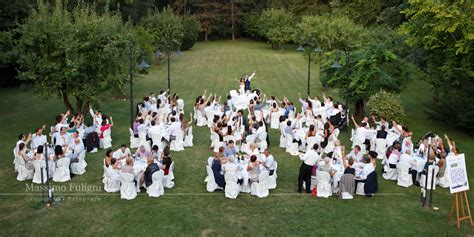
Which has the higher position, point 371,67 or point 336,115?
point 371,67

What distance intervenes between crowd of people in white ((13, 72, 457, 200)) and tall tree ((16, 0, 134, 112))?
211 centimetres

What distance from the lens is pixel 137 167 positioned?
46.4ft

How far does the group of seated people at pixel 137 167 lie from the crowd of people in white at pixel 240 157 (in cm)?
3

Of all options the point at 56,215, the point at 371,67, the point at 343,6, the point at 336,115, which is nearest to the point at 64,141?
the point at 56,215

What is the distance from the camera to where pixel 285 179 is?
50.4 ft

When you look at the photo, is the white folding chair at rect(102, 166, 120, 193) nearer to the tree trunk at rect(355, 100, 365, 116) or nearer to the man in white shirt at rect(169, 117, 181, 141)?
the man in white shirt at rect(169, 117, 181, 141)

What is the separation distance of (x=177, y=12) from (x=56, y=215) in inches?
2179

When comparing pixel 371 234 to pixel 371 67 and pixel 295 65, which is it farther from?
pixel 295 65

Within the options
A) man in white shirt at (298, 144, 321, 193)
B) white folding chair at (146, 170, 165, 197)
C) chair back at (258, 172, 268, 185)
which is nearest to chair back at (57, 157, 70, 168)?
white folding chair at (146, 170, 165, 197)

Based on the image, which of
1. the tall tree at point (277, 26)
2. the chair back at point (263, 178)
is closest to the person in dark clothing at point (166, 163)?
the chair back at point (263, 178)

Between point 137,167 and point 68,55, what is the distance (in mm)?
7433

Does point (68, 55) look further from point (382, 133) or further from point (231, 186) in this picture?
point (382, 133)

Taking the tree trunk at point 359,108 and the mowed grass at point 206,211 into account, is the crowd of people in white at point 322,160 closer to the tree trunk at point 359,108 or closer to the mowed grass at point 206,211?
the mowed grass at point 206,211

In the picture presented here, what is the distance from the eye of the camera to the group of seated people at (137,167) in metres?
13.6
